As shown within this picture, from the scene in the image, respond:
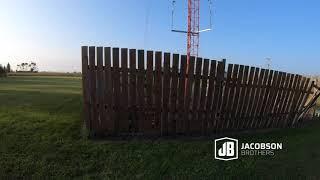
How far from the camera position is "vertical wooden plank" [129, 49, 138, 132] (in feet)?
29.8

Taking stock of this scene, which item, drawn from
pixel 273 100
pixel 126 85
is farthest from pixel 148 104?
pixel 273 100

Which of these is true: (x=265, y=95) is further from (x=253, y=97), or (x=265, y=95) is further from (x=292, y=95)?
(x=292, y=95)

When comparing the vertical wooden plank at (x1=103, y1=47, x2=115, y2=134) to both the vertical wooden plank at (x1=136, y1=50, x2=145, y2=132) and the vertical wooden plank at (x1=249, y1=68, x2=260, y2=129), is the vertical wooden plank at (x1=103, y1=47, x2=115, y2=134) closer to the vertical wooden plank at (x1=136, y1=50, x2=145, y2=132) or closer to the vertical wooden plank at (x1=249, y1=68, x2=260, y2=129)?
the vertical wooden plank at (x1=136, y1=50, x2=145, y2=132)

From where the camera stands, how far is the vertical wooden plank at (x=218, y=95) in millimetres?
9883

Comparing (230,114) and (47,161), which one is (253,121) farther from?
(47,161)

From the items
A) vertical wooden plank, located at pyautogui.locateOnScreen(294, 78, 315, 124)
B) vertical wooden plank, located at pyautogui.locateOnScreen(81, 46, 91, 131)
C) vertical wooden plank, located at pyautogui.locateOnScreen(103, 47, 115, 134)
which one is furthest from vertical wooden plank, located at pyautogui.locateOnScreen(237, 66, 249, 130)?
vertical wooden plank, located at pyautogui.locateOnScreen(81, 46, 91, 131)

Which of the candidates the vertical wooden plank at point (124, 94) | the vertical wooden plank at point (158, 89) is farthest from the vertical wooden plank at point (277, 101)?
the vertical wooden plank at point (124, 94)

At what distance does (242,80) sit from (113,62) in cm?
302

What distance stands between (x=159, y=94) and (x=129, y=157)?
1858mm

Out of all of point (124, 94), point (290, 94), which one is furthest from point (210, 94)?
point (290, 94)

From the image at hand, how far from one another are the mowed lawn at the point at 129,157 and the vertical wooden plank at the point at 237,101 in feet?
1.63

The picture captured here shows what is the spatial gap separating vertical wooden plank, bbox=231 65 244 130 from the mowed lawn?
496 mm

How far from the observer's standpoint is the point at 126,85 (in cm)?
920

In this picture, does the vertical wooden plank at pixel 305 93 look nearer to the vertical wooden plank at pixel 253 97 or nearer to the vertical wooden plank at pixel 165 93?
the vertical wooden plank at pixel 253 97
